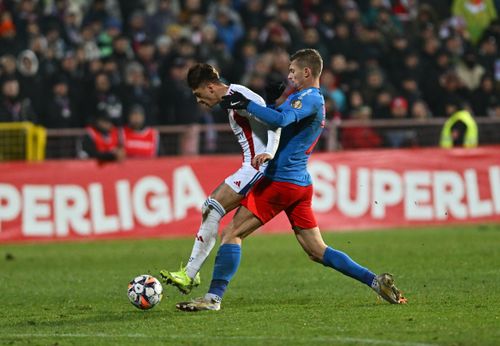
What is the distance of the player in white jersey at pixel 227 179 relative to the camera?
9969mm

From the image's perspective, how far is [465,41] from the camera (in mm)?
24516

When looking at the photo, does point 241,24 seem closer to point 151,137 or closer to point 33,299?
point 151,137

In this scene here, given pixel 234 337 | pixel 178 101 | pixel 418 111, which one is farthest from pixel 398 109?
pixel 234 337

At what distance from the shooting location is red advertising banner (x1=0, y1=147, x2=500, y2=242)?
1819cm

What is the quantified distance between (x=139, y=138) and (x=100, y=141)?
784mm

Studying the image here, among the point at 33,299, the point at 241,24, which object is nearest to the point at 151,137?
the point at 241,24

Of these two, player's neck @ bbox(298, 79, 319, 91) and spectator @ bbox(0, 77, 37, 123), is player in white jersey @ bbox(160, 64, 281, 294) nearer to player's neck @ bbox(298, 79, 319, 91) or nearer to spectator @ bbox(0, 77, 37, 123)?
player's neck @ bbox(298, 79, 319, 91)

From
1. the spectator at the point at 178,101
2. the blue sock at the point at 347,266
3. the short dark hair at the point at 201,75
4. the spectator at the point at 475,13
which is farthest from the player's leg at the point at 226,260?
the spectator at the point at 475,13

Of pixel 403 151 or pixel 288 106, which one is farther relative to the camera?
pixel 403 151

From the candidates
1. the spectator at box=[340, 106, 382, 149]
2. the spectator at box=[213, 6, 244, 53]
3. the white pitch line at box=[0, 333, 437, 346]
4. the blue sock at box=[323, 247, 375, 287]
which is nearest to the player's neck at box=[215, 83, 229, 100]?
the blue sock at box=[323, 247, 375, 287]

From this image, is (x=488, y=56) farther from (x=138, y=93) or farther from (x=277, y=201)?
(x=277, y=201)

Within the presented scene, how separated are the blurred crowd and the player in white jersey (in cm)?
950

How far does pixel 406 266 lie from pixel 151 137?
23.4ft

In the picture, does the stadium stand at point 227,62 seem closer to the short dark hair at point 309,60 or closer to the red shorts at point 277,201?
the red shorts at point 277,201
